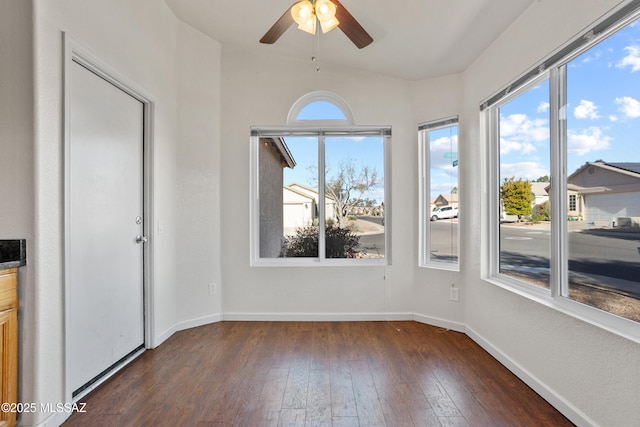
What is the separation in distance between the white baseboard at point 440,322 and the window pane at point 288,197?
4.26 feet

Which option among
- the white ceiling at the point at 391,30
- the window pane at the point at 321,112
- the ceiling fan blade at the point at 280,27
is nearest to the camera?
the ceiling fan blade at the point at 280,27

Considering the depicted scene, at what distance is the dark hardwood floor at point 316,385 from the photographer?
1832mm

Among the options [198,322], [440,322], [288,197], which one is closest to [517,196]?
[440,322]

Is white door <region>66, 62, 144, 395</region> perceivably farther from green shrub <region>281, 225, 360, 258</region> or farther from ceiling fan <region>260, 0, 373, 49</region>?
green shrub <region>281, 225, 360, 258</region>

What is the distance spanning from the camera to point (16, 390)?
161 cm

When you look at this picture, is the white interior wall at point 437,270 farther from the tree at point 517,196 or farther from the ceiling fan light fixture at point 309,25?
the ceiling fan light fixture at point 309,25

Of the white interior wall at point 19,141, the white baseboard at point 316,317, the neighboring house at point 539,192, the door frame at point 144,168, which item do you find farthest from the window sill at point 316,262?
the white interior wall at point 19,141

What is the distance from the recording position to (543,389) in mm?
2029

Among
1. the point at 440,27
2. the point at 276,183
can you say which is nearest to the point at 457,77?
the point at 440,27

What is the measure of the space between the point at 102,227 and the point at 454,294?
10.2 ft

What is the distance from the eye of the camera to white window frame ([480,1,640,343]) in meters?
1.63

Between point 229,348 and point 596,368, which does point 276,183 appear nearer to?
point 229,348

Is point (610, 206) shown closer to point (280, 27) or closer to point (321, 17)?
point (321, 17)

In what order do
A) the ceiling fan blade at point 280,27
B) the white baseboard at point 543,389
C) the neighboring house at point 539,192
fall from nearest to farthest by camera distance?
the white baseboard at point 543,389, the ceiling fan blade at point 280,27, the neighboring house at point 539,192
